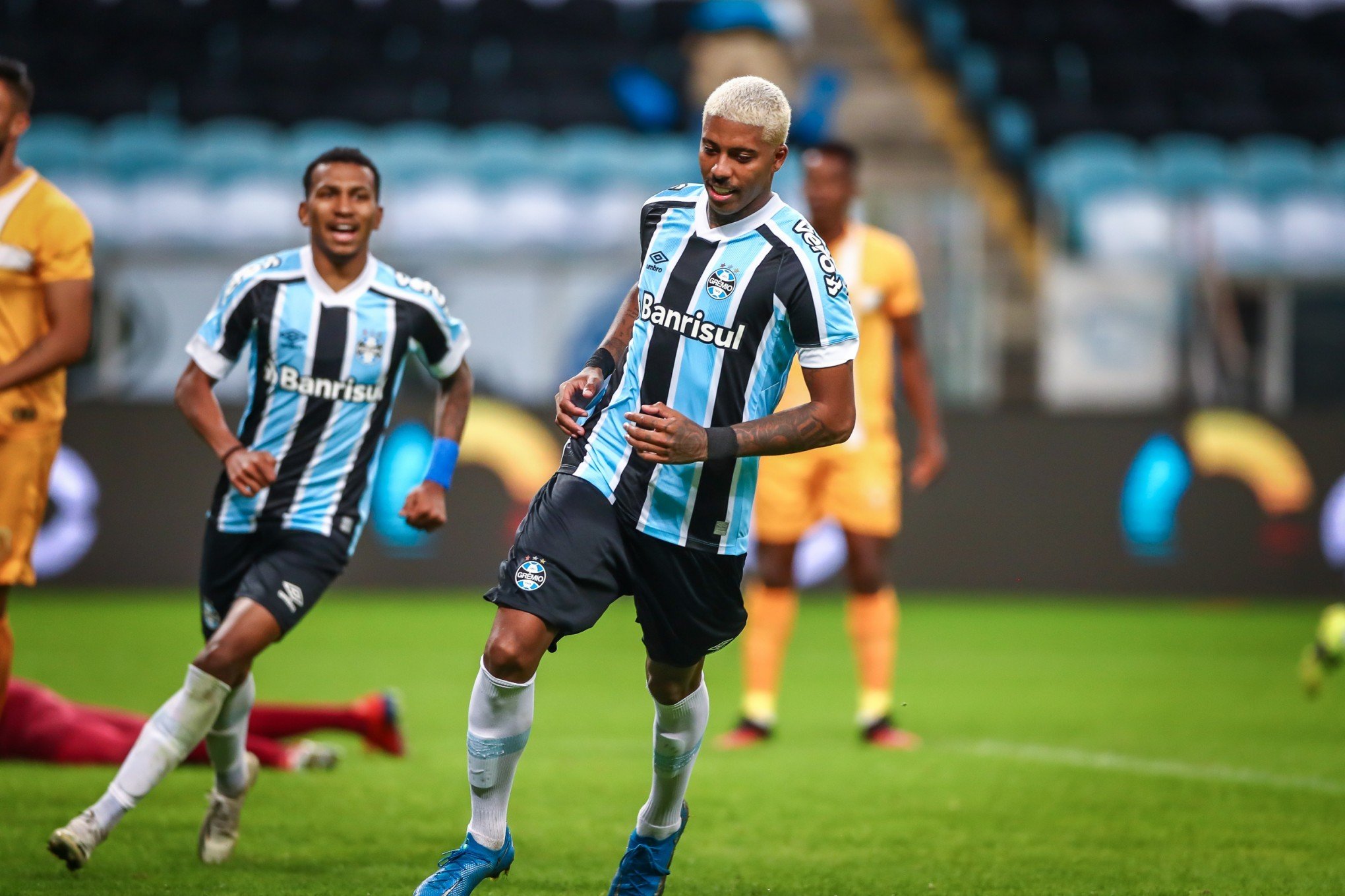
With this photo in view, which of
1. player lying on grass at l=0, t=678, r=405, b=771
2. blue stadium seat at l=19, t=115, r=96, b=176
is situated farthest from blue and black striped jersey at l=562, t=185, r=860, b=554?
blue stadium seat at l=19, t=115, r=96, b=176

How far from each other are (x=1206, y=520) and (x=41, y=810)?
384 inches

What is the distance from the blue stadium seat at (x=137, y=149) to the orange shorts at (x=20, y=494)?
12426 millimetres

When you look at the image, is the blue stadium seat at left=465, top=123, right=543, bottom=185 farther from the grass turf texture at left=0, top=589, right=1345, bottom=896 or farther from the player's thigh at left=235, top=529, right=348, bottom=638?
the player's thigh at left=235, top=529, right=348, bottom=638

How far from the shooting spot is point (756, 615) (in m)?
7.57

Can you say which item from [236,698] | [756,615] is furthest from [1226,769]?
[236,698]

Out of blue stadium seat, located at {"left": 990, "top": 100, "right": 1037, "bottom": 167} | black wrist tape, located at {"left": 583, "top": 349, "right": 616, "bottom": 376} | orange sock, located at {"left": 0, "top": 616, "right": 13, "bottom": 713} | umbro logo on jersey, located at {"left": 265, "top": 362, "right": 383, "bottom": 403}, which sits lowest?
orange sock, located at {"left": 0, "top": 616, "right": 13, "bottom": 713}

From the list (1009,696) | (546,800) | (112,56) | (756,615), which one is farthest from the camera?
(112,56)

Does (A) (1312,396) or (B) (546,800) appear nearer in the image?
(B) (546,800)

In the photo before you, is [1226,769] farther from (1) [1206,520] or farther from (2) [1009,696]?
(1) [1206,520]

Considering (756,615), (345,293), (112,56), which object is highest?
Answer: (112,56)

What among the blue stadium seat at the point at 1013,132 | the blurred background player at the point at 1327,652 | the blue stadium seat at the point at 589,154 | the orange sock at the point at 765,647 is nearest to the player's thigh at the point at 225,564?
the orange sock at the point at 765,647

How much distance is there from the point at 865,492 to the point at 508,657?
3743 mm

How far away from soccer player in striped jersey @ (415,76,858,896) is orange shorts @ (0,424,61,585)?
1.70 m

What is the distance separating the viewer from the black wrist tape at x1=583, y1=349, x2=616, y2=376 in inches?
167
